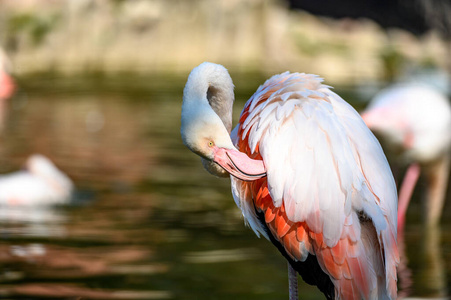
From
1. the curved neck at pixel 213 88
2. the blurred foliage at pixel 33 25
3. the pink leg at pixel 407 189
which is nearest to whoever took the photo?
the curved neck at pixel 213 88

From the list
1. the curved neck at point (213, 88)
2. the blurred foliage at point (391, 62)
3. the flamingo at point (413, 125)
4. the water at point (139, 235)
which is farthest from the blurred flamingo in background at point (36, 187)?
the blurred foliage at point (391, 62)

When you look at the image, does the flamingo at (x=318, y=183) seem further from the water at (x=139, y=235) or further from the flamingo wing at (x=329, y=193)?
the water at (x=139, y=235)

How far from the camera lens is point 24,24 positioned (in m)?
14.6

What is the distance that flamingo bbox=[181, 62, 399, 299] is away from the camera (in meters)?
2.46

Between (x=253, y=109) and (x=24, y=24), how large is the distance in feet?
41.3

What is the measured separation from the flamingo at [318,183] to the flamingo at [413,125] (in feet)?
7.23

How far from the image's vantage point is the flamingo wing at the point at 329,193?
2461 millimetres

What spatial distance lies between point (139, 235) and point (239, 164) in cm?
242

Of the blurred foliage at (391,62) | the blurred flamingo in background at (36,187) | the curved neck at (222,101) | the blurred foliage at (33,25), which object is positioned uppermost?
the blurred foliage at (33,25)

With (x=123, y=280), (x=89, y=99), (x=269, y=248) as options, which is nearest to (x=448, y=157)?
(x=269, y=248)

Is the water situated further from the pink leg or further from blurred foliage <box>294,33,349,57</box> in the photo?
blurred foliage <box>294,33,349,57</box>

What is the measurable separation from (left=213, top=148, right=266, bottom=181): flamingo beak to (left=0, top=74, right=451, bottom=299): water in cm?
137

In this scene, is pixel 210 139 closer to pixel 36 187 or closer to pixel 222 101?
pixel 222 101

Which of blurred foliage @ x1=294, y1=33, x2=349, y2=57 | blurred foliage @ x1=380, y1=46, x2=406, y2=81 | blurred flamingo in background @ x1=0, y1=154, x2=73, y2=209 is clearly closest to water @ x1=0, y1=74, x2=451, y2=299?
blurred flamingo in background @ x1=0, y1=154, x2=73, y2=209
